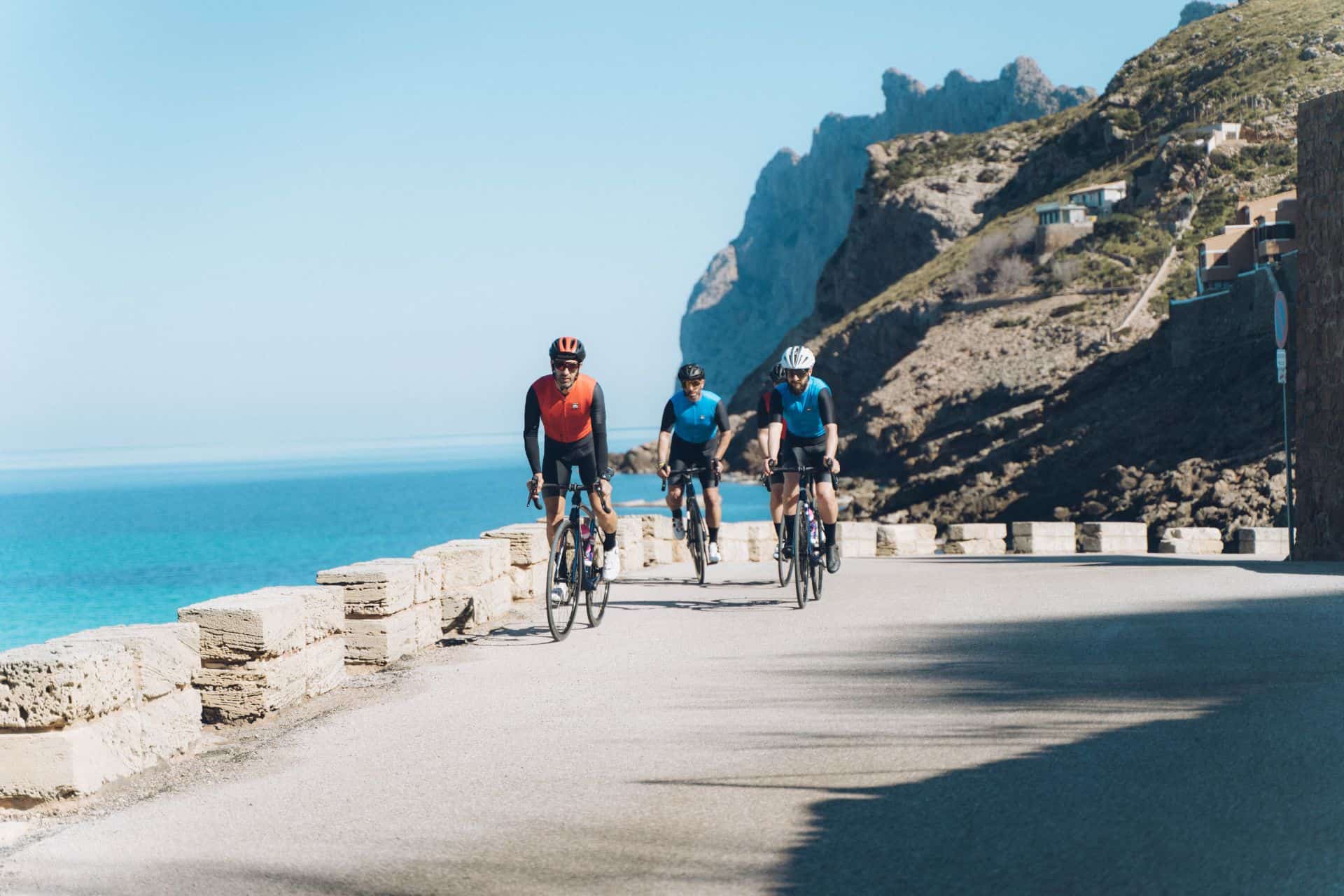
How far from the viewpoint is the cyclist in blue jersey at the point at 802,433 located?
40.4ft

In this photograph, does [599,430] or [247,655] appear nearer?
[247,655]

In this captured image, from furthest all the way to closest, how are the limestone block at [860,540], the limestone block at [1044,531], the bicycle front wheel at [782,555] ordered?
the limestone block at [1044,531] → the limestone block at [860,540] → the bicycle front wheel at [782,555]

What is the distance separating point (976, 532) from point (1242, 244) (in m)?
49.1

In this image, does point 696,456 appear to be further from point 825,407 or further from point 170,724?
point 170,724

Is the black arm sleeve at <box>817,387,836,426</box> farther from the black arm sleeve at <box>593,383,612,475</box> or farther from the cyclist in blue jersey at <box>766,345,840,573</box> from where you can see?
the black arm sleeve at <box>593,383,612,475</box>

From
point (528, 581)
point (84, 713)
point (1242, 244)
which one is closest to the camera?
point (84, 713)

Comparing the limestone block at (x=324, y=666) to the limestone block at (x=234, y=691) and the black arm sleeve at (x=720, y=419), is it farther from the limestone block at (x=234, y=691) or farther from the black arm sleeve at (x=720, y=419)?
the black arm sleeve at (x=720, y=419)

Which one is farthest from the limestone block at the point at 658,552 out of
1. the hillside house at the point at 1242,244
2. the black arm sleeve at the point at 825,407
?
the hillside house at the point at 1242,244

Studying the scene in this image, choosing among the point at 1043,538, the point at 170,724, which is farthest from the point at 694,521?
the point at 1043,538

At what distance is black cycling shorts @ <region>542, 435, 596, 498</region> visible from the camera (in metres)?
10.7

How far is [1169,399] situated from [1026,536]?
37.8 metres

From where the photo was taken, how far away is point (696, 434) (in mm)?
14000

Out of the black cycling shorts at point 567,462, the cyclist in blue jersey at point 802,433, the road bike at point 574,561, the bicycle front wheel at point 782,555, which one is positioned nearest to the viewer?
the road bike at point 574,561

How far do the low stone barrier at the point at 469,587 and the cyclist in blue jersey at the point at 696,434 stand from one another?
6.73 ft
